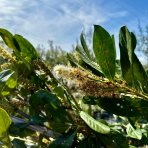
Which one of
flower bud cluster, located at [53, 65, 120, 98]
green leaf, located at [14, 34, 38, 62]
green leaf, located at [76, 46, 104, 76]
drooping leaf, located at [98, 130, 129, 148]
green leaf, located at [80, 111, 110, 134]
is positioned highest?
green leaf, located at [14, 34, 38, 62]

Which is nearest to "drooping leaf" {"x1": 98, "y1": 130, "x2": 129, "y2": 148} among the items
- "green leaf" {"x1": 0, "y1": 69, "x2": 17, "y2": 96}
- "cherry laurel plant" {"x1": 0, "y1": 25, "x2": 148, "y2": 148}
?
"cherry laurel plant" {"x1": 0, "y1": 25, "x2": 148, "y2": 148}

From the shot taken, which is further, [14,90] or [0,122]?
[14,90]

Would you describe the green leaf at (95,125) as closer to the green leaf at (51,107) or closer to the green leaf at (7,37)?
the green leaf at (51,107)

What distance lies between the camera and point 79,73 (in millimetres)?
825

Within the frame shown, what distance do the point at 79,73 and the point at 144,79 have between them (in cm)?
15

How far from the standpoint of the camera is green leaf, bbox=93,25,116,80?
85 centimetres

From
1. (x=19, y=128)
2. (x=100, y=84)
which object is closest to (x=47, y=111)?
(x=19, y=128)

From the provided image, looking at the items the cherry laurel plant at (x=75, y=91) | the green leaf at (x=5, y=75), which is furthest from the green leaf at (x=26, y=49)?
the green leaf at (x=5, y=75)

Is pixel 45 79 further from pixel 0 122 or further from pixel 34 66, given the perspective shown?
pixel 0 122

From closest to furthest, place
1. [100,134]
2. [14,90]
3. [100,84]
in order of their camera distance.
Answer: [100,84]
[100,134]
[14,90]

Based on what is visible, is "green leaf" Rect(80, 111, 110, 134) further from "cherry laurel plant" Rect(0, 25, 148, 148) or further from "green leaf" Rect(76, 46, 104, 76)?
"green leaf" Rect(76, 46, 104, 76)

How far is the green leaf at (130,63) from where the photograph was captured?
0.85 metres

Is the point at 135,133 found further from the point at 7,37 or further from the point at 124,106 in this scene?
the point at 7,37

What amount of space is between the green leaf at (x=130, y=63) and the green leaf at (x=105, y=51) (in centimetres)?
2
